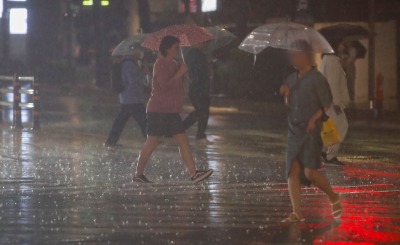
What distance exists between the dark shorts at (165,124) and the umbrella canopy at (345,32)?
18.2m

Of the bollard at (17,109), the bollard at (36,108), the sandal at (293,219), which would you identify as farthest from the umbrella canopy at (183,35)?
the bollard at (17,109)

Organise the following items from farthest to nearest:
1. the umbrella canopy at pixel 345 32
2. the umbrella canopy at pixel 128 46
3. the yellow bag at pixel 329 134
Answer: the umbrella canopy at pixel 345 32
the umbrella canopy at pixel 128 46
the yellow bag at pixel 329 134

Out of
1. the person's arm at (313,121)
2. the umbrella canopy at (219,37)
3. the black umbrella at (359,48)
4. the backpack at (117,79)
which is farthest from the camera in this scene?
the black umbrella at (359,48)

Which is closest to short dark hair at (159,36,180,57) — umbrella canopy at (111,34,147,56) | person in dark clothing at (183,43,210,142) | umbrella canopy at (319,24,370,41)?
umbrella canopy at (111,34,147,56)

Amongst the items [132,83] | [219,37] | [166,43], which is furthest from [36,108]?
[166,43]

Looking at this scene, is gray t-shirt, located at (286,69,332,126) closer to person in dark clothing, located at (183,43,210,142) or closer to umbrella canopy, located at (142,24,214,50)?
umbrella canopy, located at (142,24,214,50)

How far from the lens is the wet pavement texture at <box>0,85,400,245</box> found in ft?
33.9

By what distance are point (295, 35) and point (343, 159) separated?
489 cm

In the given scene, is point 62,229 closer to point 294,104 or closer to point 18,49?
point 294,104

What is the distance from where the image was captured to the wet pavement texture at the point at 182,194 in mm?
10336

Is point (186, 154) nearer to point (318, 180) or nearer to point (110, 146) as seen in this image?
point (318, 180)

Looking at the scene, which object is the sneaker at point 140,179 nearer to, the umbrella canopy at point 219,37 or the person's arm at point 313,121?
the person's arm at point 313,121

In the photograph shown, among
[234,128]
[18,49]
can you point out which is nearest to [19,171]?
[234,128]

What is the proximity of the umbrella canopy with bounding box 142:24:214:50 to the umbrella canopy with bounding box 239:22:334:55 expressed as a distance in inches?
47.7
